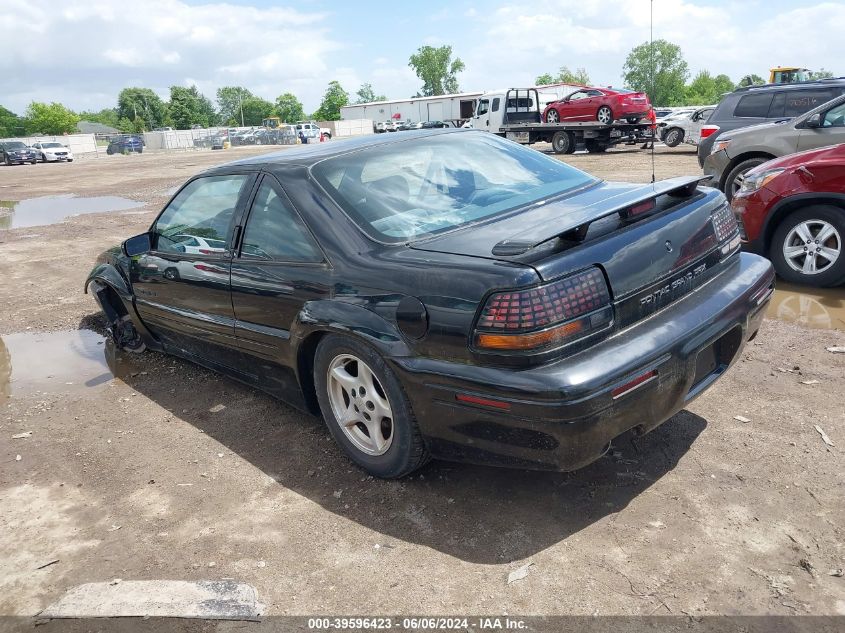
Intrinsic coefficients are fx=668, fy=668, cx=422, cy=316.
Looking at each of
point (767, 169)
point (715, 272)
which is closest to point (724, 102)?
point (767, 169)

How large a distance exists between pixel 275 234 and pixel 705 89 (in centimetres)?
12495

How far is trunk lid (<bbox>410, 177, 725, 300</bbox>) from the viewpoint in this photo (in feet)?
8.50

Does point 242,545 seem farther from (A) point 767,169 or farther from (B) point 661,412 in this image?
(A) point 767,169

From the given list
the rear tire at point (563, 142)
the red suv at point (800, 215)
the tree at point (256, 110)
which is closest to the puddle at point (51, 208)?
the red suv at point (800, 215)

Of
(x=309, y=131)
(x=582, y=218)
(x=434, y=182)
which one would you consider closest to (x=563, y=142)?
(x=434, y=182)

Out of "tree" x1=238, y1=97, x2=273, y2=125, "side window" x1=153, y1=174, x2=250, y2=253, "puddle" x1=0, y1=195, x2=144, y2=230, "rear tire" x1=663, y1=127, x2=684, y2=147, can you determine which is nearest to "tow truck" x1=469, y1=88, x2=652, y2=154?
"rear tire" x1=663, y1=127, x2=684, y2=147

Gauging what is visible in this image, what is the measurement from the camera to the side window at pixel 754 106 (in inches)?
436

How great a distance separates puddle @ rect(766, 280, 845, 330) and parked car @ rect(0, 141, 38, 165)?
158 ft

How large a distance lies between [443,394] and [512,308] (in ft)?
1.54

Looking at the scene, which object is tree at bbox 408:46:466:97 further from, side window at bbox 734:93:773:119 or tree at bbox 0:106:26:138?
side window at bbox 734:93:773:119

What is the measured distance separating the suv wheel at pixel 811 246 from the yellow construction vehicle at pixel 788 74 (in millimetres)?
22412

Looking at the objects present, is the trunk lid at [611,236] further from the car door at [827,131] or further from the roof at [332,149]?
the car door at [827,131]

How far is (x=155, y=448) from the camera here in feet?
12.6

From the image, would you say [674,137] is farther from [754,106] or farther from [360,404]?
[360,404]
